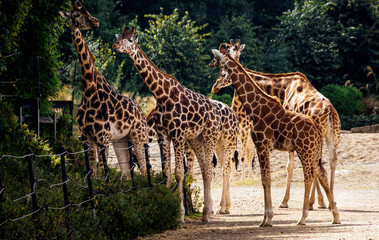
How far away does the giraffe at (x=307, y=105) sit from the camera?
12.1m

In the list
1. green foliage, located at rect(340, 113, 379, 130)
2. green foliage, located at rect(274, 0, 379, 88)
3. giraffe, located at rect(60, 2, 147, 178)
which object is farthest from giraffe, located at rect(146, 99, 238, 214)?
green foliage, located at rect(274, 0, 379, 88)

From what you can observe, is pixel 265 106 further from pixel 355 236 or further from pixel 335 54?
pixel 335 54

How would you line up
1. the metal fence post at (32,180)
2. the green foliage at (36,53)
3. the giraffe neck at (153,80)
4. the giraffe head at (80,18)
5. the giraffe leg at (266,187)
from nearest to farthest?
the metal fence post at (32,180)
the giraffe leg at (266,187)
the giraffe head at (80,18)
the giraffe neck at (153,80)
the green foliage at (36,53)

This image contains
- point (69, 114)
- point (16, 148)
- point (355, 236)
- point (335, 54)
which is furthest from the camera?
point (335, 54)

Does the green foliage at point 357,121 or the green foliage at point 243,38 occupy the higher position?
the green foliage at point 243,38

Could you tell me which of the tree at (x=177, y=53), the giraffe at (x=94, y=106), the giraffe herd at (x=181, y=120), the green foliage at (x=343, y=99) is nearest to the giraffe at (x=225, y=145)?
the giraffe herd at (x=181, y=120)

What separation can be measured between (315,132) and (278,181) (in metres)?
7.47

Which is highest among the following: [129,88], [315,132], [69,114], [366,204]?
[129,88]

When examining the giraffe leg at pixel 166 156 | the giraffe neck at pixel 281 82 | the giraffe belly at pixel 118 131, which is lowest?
the giraffe leg at pixel 166 156

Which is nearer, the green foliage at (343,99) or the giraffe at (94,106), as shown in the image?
the giraffe at (94,106)

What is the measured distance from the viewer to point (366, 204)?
12969 millimetres

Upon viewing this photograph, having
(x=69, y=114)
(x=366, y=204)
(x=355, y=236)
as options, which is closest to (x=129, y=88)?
(x=69, y=114)

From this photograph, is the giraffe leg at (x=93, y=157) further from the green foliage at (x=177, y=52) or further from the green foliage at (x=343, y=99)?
the green foliage at (x=343, y=99)

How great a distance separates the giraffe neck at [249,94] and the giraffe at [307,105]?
1.97 meters
